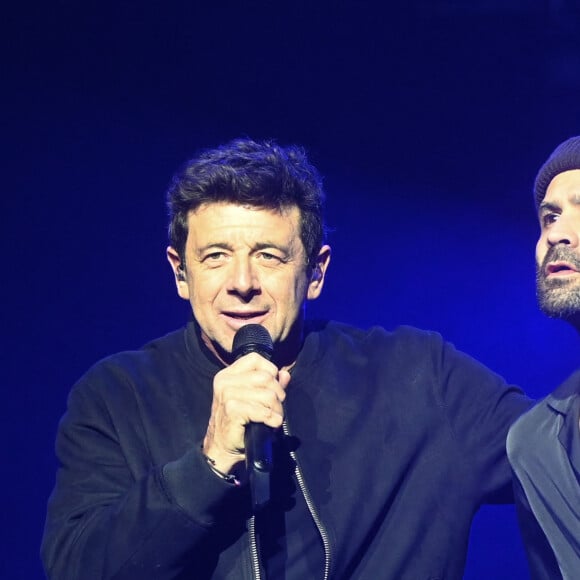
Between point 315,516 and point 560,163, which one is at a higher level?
point 560,163

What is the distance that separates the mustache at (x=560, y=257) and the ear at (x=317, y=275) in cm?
58

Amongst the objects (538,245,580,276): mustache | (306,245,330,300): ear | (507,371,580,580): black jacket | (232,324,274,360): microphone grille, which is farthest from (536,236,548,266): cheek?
(232,324,274,360): microphone grille

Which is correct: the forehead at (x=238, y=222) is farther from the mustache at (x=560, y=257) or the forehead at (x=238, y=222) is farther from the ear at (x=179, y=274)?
the mustache at (x=560, y=257)

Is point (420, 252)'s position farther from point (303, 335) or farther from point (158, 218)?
point (303, 335)

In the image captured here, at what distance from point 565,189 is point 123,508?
1358mm

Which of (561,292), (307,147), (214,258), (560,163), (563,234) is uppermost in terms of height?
(307,147)

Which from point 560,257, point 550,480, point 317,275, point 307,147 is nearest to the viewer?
point 550,480

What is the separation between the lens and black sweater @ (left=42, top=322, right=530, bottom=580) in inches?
77.8

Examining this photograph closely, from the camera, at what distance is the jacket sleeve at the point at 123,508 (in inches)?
Result: 70.9

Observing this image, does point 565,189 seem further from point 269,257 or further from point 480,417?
point 269,257

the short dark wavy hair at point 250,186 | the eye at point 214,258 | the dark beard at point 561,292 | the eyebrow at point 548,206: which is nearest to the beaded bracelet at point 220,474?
the eye at point 214,258

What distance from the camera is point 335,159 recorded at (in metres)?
3.55

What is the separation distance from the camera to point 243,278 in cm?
212

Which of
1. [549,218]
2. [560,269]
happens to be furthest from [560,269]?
[549,218]
